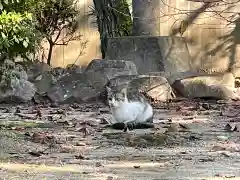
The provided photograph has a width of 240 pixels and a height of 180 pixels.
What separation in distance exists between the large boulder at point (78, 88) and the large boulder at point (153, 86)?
25.1 inches

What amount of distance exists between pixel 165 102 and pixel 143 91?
1.27 feet

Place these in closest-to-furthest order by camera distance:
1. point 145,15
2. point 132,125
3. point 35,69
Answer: point 132,125 < point 145,15 < point 35,69

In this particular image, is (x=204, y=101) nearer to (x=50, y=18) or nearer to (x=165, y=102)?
(x=165, y=102)

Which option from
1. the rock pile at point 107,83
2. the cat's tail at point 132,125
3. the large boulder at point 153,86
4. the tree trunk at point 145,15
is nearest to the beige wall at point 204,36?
the tree trunk at point 145,15

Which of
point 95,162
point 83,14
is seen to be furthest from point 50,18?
point 95,162

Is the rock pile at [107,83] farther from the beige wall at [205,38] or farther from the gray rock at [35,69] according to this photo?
the beige wall at [205,38]

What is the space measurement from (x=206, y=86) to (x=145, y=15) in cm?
178

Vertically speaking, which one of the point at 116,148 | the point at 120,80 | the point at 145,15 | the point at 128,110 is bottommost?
the point at 116,148

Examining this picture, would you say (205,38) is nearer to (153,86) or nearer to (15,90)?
(153,86)

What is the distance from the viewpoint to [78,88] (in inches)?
389

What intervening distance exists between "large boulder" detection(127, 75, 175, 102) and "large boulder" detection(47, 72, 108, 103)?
637 millimetres

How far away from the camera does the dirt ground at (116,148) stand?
3.95 meters

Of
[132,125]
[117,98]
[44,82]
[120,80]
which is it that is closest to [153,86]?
[120,80]

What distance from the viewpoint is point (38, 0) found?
10531mm
